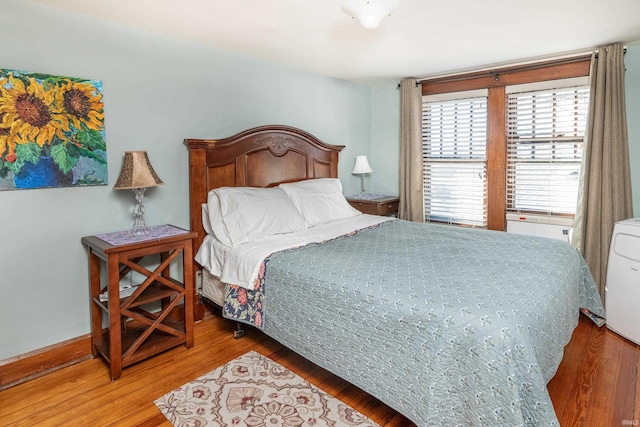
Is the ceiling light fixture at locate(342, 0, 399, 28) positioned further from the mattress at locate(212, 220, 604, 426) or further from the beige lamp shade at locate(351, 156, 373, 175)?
the beige lamp shade at locate(351, 156, 373, 175)

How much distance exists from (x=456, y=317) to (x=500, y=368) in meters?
0.23

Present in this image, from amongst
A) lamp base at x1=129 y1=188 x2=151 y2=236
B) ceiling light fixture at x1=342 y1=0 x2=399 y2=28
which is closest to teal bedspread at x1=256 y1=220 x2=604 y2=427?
lamp base at x1=129 y1=188 x2=151 y2=236

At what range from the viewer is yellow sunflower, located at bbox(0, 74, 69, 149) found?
6.63ft

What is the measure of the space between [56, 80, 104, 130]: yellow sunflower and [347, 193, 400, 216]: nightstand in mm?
2570

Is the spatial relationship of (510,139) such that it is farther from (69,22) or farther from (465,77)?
(69,22)

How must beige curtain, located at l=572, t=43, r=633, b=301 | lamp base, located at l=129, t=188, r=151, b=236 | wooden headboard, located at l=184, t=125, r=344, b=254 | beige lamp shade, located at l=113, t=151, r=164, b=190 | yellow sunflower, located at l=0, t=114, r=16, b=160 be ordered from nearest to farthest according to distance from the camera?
yellow sunflower, located at l=0, t=114, r=16, b=160, beige lamp shade, located at l=113, t=151, r=164, b=190, lamp base, located at l=129, t=188, r=151, b=236, wooden headboard, located at l=184, t=125, r=344, b=254, beige curtain, located at l=572, t=43, r=633, b=301

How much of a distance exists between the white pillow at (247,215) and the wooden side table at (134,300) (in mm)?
287

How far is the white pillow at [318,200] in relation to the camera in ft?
10.5

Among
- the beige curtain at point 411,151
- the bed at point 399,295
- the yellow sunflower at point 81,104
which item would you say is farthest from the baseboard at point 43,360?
the beige curtain at point 411,151

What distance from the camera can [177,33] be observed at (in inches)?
104

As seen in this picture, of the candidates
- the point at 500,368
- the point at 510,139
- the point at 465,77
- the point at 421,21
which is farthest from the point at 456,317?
the point at 465,77

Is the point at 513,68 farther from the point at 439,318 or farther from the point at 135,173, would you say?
the point at 135,173

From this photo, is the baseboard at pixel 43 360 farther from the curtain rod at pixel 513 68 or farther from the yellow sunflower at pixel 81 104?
the curtain rod at pixel 513 68

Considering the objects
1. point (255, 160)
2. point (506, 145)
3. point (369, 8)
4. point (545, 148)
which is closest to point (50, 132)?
point (255, 160)
